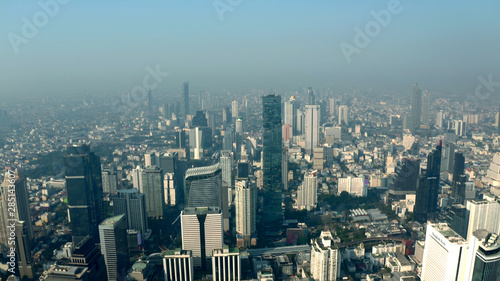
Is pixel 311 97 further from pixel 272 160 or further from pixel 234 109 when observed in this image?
pixel 272 160

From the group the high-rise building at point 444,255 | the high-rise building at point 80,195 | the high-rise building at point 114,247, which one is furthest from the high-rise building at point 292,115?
the high-rise building at point 444,255

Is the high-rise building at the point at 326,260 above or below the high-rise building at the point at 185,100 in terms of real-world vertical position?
below

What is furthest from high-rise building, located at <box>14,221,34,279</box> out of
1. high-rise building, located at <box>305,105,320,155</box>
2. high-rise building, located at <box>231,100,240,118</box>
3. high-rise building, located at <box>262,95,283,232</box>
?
high-rise building, located at <box>231,100,240,118</box>

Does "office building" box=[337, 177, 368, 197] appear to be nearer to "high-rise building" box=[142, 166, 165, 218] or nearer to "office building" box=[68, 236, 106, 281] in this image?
"high-rise building" box=[142, 166, 165, 218]

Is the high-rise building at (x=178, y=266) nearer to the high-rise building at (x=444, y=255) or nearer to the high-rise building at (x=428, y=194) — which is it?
the high-rise building at (x=444, y=255)

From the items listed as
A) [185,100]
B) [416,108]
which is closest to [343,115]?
[416,108]
